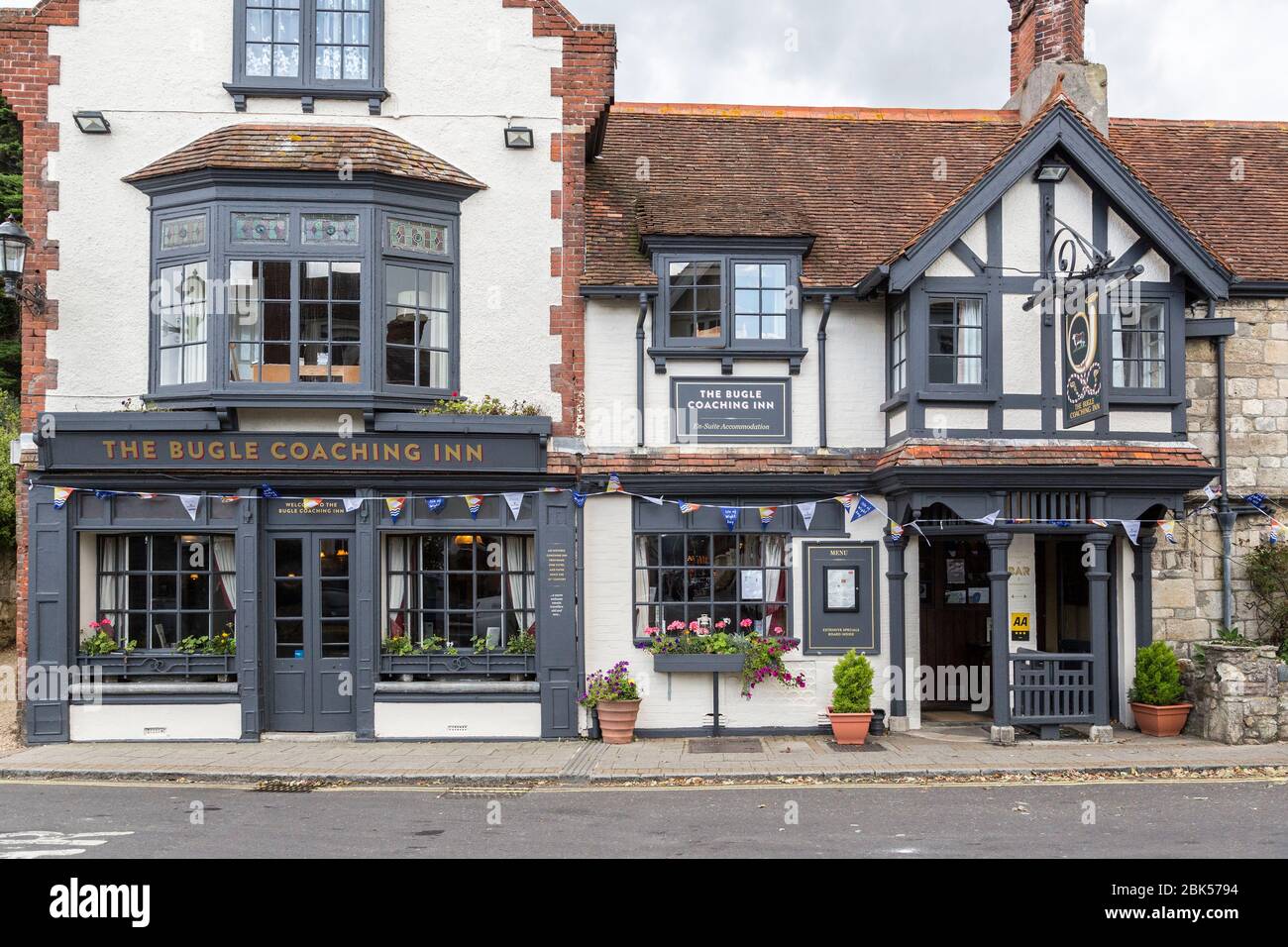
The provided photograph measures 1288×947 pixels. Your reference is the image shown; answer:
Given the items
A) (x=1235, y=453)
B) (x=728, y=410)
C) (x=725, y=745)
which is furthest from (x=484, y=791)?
(x=1235, y=453)

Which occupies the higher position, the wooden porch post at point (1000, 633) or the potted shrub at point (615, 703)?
the wooden porch post at point (1000, 633)

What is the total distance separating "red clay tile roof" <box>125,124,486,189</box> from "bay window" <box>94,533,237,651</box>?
179 inches

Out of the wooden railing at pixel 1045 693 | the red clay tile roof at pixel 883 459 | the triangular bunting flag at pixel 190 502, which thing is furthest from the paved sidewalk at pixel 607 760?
the red clay tile roof at pixel 883 459

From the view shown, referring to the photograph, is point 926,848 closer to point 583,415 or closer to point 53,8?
point 583,415

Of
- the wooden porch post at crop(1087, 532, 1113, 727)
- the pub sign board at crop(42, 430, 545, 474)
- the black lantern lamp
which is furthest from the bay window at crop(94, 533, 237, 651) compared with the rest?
the wooden porch post at crop(1087, 532, 1113, 727)

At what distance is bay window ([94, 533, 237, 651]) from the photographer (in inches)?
565

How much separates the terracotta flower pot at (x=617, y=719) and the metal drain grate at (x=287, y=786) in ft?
11.5

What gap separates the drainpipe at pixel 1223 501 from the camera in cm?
1480

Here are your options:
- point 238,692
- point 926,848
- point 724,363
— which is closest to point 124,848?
point 238,692

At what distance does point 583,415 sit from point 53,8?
8.21 meters

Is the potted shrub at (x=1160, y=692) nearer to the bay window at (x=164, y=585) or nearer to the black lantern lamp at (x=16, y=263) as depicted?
the bay window at (x=164, y=585)

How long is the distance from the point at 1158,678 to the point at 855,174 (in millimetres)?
7928

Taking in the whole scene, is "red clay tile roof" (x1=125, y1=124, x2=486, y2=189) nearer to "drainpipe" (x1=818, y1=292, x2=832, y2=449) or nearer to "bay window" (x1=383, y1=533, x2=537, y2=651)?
"bay window" (x1=383, y1=533, x2=537, y2=651)

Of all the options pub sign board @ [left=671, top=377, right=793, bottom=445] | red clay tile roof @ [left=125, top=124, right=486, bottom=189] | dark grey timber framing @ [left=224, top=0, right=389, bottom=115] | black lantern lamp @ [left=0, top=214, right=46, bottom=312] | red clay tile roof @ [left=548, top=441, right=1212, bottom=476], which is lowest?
red clay tile roof @ [left=548, top=441, right=1212, bottom=476]
